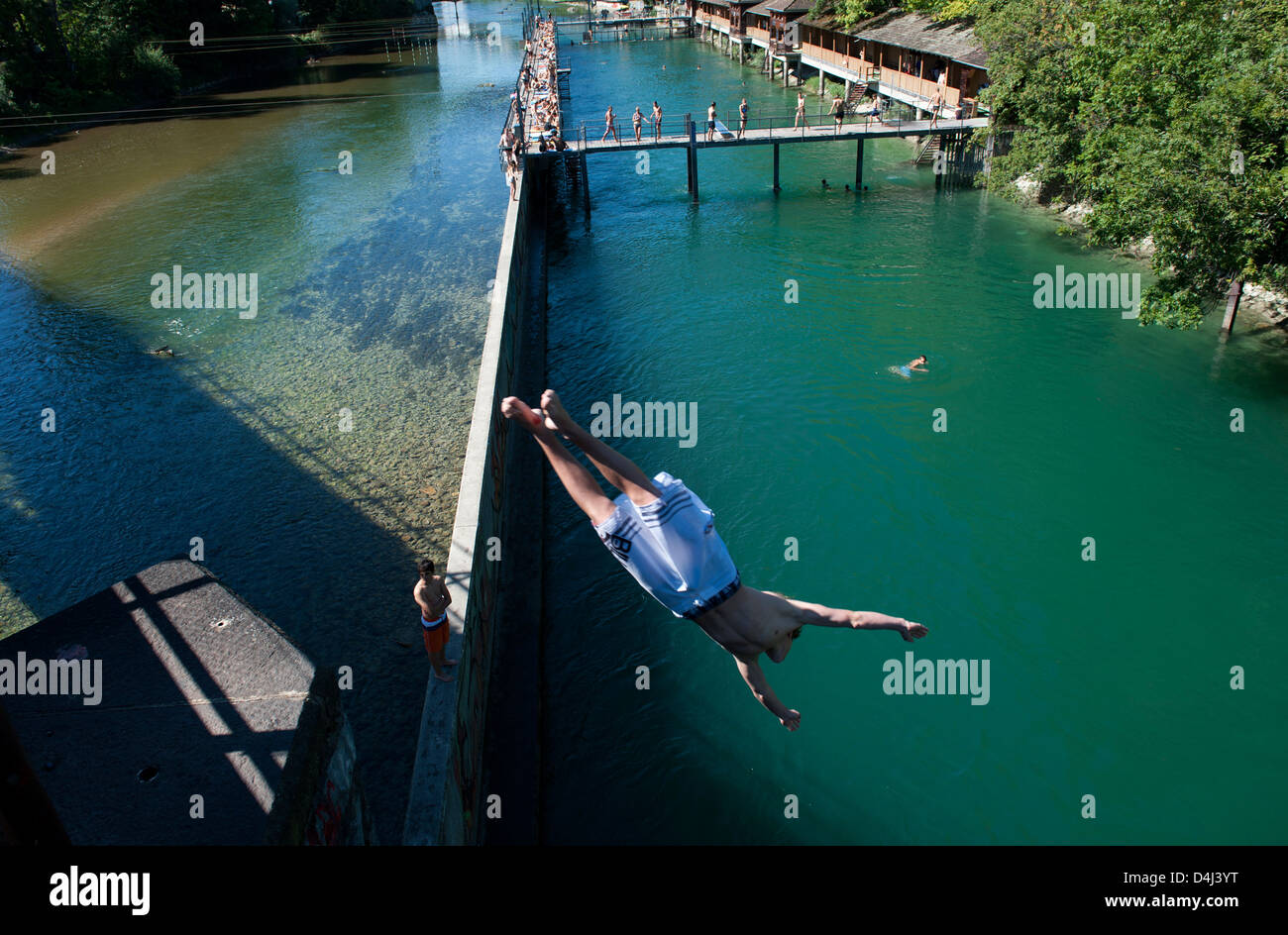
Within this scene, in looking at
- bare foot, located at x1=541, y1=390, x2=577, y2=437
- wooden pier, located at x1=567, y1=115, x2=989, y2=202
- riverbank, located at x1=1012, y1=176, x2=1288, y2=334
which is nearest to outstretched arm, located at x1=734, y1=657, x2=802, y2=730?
bare foot, located at x1=541, y1=390, x2=577, y2=437

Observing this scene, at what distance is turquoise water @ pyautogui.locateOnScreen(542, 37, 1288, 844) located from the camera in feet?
34.9

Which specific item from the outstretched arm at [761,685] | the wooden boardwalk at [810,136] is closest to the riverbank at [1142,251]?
the wooden boardwalk at [810,136]

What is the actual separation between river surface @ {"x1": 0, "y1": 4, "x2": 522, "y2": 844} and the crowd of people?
237 centimetres

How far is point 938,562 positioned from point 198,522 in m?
13.1

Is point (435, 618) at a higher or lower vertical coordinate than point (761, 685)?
lower

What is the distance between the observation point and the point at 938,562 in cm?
1441

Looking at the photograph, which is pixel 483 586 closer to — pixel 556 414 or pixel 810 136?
pixel 556 414

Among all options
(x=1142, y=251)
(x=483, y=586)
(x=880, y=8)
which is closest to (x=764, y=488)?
(x=483, y=586)

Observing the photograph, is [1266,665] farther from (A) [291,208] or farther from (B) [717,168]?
(A) [291,208]

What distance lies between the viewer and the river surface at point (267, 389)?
42.3 feet

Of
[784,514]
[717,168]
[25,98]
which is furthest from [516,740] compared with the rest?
[25,98]

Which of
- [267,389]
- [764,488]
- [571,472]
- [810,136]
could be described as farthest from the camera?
[810,136]

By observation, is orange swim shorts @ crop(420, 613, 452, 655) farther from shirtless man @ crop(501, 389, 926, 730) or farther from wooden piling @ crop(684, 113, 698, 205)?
wooden piling @ crop(684, 113, 698, 205)
